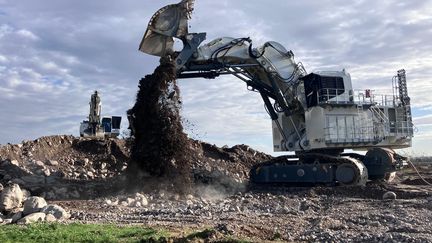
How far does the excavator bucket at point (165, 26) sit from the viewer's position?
67.8 feet

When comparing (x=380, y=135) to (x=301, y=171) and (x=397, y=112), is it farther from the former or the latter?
(x=301, y=171)

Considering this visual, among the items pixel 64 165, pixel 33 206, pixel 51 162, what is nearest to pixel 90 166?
pixel 64 165

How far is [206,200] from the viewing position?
63.2 feet

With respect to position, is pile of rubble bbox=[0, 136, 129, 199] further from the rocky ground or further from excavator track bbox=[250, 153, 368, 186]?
excavator track bbox=[250, 153, 368, 186]

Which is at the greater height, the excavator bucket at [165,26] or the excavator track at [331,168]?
the excavator bucket at [165,26]

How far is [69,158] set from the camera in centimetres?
2588

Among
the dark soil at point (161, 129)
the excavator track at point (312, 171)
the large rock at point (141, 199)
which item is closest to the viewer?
the large rock at point (141, 199)

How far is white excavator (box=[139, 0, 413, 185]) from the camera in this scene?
21.2m

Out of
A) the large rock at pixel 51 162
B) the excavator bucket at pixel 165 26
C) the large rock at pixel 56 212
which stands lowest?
the large rock at pixel 56 212

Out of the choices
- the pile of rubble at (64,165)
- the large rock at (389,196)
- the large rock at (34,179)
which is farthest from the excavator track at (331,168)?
the large rock at (34,179)

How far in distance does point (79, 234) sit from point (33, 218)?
3.41 m

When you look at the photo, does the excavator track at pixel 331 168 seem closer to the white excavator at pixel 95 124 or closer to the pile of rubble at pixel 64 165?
the pile of rubble at pixel 64 165

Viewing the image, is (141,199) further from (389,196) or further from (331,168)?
(389,196)

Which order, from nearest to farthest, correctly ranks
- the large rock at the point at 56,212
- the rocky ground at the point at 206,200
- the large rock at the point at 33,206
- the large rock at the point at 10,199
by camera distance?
1. the rocky ground at the point at 206,200
2. the large rock at the point at 56,212
3. the large rock at the point at 33,206
4. the large rock at the point at 10,199
